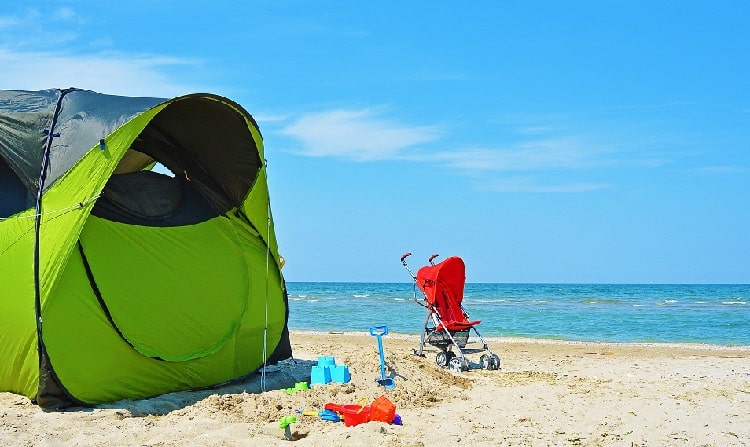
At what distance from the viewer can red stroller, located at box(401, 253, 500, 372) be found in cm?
1027

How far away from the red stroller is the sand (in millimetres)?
663

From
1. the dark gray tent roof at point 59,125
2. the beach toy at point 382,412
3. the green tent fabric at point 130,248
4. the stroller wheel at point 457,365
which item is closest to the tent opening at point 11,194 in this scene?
the green tent fabric at point 130,248

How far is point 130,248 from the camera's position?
7.07 metres

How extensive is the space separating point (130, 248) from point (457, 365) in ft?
14.8

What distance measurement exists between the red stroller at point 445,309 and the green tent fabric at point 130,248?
2.63m

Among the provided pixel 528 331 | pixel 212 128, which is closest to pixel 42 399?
pixel 212 128

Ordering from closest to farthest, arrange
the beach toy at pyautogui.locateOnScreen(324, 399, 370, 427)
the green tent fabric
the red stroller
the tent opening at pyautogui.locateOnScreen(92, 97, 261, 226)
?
1. the beach toy at pyautogui.locateOnScreen(324, 399, 370, 427)
2. the green tent fabric
3. the tent opening at pyautogui.locateOnScreen(92, 97, 261, 226)
4. the red stroller

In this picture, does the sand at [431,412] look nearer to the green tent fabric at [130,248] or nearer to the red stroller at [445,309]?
the green tent fabric at [130,248]

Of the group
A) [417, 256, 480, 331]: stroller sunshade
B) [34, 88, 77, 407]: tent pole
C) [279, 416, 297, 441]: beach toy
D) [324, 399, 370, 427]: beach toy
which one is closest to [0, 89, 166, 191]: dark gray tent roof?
[34, 88, 77, 407]: tent pole

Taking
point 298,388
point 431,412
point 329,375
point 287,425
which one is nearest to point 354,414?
point 287,425

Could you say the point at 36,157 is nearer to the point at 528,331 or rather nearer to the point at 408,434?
the point at 408,434

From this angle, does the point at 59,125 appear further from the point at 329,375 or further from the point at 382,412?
the point at 382,412

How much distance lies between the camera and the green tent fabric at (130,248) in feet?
20.9

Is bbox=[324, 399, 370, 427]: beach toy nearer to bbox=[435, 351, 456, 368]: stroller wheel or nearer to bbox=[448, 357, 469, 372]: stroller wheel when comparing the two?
bbox=[448, 357, 469, 372]: stroller wheel
